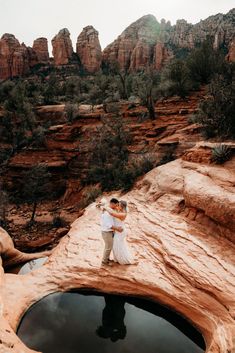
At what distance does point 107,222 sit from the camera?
6234 mm

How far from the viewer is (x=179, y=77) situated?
23.7 metres

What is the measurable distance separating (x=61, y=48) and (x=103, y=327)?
70.0m

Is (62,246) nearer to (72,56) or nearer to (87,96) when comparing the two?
(87,96)

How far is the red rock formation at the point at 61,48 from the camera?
65.6m

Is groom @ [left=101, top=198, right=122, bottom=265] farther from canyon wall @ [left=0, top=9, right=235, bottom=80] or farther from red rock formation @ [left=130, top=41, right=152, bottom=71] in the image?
red rock formation @ [left=130, top=41, right=152, bottom=71]

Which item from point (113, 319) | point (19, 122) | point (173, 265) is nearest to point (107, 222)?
point (173, 265)

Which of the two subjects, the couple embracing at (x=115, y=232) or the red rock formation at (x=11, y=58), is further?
the red rock formation at (x=11, y=58)

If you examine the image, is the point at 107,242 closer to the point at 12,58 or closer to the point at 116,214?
the point at 116,214

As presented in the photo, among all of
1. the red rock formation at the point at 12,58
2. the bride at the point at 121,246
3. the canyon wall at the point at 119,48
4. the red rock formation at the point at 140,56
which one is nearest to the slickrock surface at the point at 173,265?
the bride at the point at 121,246

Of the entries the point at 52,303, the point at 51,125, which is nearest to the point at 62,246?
the point at 52,303

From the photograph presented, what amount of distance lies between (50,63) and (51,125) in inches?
1788

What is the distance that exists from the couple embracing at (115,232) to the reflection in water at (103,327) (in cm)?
85

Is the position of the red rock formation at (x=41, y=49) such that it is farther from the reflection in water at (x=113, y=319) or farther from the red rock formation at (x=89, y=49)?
the reflection in water at (x=113, y=319)

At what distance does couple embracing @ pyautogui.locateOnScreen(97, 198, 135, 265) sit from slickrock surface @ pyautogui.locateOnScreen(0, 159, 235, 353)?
0.71 ft
